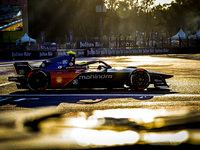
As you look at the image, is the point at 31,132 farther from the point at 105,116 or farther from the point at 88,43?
the point at 88,43

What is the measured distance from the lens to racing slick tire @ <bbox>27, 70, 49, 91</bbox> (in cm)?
841

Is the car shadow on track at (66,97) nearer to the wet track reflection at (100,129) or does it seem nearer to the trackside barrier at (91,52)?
the wet track reflection at (100,129)

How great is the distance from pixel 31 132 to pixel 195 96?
15.3ft

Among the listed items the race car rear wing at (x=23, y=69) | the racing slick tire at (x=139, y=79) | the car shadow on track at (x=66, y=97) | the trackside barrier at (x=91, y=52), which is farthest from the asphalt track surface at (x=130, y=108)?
the trackside barrier at (x=91, y=52)

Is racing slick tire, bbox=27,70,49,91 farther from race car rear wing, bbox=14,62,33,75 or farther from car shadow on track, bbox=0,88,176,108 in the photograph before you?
race car rear wing, bbox=14,62,33,75

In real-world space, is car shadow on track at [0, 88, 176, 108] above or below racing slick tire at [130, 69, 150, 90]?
below

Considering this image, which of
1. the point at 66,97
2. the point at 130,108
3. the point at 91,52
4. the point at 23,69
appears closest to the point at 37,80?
the point at 23,69

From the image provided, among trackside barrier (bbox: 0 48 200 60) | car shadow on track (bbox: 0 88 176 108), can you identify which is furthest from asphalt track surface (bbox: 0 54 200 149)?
trackside barrier (bbox: 0 48 200 60)

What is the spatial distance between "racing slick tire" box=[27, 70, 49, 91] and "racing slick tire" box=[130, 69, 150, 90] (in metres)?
2.53

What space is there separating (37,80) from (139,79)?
9.93ft

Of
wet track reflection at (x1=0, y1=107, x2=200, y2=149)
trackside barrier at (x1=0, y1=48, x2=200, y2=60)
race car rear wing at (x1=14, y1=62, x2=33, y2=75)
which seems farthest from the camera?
trackside barrier at (x1=0, y1=48, x2=200, y2=60)

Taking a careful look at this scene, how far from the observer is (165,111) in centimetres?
586

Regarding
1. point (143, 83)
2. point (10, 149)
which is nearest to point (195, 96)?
point (143, 83)

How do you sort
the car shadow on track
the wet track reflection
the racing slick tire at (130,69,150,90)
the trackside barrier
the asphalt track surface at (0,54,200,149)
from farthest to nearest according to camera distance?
the trackside barrier
the racing slick tire at (130,69,150,90)
the car shadow on track
the asphalt track surface at (0,54,200,149)
the wet track reflection
